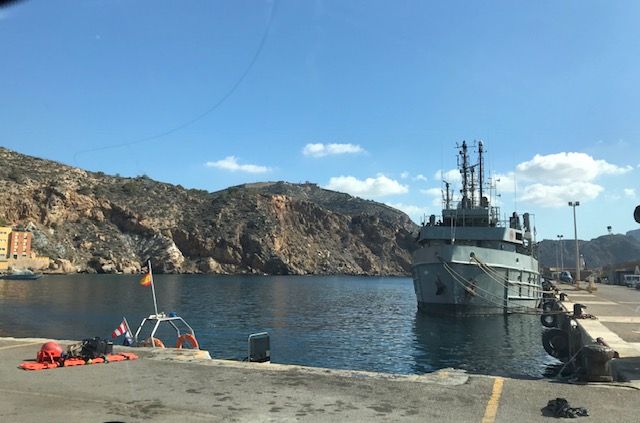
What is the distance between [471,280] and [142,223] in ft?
426

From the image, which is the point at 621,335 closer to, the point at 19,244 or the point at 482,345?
the point at 482,345

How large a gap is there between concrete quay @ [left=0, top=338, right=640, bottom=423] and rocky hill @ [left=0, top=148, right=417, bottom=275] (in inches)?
5153

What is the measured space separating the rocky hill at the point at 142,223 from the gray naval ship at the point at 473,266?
372 feet

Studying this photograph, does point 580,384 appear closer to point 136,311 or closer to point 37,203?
point 136,311

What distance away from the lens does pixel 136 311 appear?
141ft

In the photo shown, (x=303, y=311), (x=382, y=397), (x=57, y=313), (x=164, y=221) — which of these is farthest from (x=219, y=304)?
(x=164, y=221)

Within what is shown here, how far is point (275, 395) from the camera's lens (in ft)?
29.3

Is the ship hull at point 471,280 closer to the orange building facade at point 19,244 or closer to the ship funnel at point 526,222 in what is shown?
the ship funnel at point 526,222

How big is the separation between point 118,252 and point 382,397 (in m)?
143

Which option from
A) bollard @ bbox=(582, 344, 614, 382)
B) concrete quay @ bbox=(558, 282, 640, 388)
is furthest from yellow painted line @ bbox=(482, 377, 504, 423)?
concrete quay @ bbox=(558, 282, 640, 388)

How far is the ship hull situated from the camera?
35281 mm

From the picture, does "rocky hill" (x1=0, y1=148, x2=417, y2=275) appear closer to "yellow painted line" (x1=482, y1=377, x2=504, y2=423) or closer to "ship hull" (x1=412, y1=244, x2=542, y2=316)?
"ship hull" (x1=412, y1=244, x2=542, y2=316)

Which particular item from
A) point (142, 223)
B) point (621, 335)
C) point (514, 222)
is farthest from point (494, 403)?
point (142, 223)

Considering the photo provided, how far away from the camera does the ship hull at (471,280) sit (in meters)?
35.3
